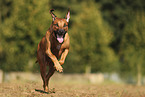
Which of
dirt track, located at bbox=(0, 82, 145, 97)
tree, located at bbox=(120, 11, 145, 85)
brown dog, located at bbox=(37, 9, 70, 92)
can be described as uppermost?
tree, located at bbox=(120, 11, 145, 85)

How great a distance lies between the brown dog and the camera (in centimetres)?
803

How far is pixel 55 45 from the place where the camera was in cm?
841

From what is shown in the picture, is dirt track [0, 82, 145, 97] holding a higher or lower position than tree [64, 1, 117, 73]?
lower

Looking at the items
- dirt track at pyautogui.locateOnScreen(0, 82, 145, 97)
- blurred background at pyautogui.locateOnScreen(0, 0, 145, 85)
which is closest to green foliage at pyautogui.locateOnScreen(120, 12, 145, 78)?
blurred background at pyautogui.locateOnScreen(0, 0, 145, 85)

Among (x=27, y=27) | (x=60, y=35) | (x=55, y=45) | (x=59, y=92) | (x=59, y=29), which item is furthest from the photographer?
(x=27, y=27)

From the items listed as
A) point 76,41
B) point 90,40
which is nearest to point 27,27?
point 76,41

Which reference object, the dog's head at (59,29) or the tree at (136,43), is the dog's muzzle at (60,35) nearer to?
the dog's head at (59,29)

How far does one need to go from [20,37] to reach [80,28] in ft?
31.0

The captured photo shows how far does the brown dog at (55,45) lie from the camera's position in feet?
26.3

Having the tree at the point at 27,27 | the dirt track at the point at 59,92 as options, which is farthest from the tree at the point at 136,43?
the dirt track at the point at 59,92

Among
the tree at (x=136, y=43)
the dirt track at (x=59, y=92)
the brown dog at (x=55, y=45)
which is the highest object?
the tree at (x=136, y=43)

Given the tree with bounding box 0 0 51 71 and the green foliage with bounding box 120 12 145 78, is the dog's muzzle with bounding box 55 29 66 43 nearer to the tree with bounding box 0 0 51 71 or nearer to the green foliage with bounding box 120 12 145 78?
the tree with bounding box 0 0 51 71

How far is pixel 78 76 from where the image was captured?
1184 inches

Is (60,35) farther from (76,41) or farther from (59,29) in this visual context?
(76,41)
